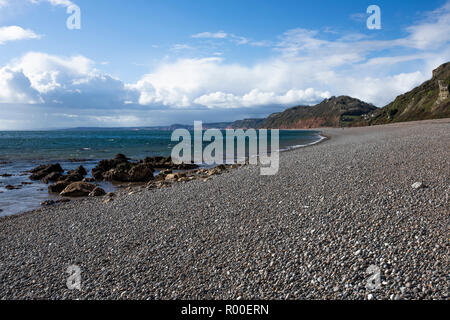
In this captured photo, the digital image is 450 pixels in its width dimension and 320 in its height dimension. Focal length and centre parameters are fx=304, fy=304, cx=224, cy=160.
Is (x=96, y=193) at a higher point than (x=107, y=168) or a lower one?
lower

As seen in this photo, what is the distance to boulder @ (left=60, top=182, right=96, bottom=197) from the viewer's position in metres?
17.5

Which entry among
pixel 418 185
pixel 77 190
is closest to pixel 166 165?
pixel 77 190

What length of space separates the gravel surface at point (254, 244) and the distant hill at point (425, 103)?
108m

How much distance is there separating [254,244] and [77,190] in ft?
44.4

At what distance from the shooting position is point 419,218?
7828mm

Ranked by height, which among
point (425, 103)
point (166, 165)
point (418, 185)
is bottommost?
point (166, 165)

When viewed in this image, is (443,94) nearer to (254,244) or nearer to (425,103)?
(425,103)

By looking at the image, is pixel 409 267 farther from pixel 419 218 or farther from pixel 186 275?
pixel 186 275

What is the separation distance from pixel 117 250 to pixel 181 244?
1.79m

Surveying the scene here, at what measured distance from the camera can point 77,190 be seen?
17.6 m

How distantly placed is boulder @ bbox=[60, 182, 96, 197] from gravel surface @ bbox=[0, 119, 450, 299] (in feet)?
14.0

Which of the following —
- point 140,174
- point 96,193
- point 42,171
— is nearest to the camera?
point 96,193

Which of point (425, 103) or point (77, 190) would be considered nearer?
point (77, 190)
